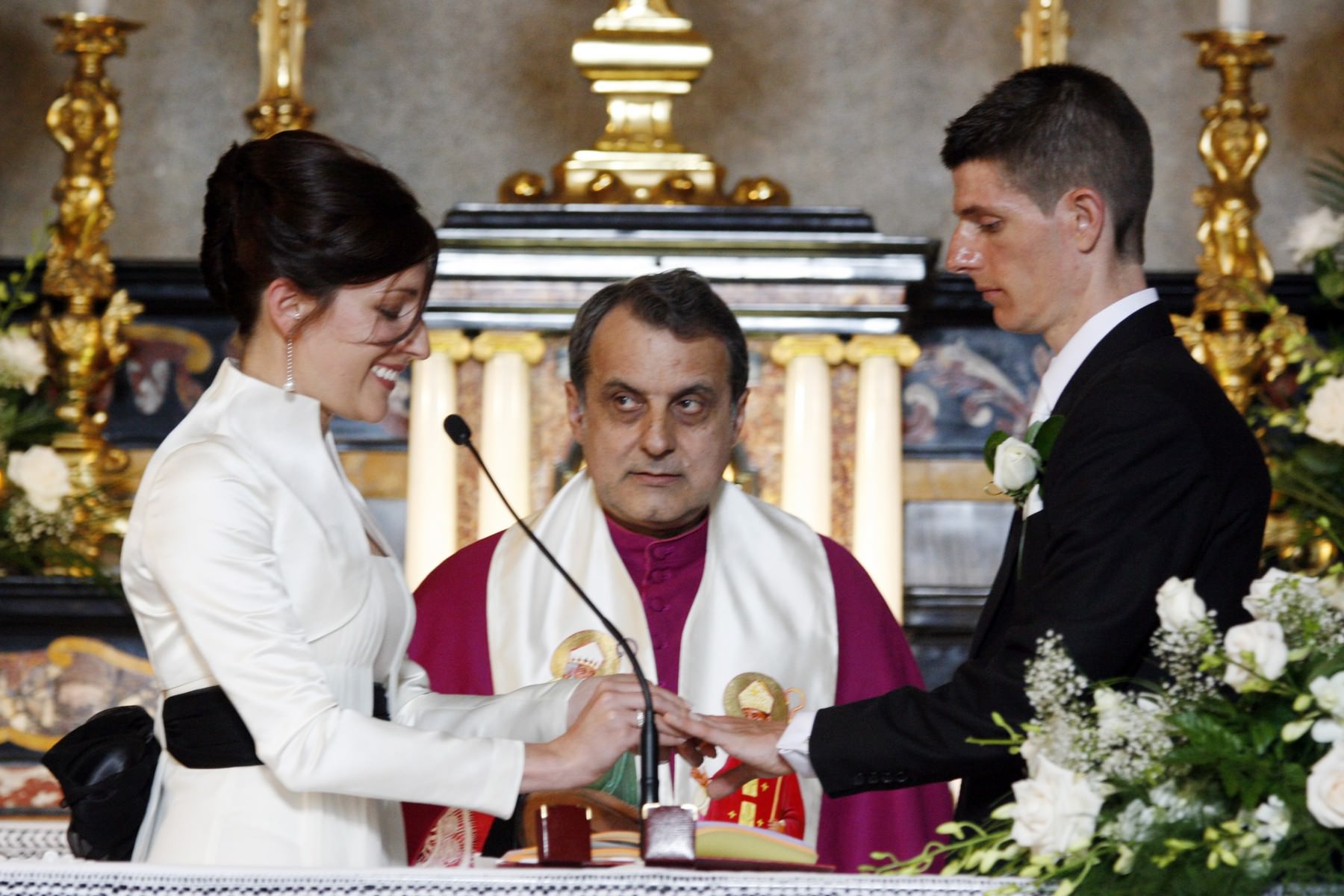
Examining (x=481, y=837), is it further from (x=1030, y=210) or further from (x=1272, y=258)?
(x=1272, y=258)

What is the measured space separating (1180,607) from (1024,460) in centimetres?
57

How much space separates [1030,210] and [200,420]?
1.35 meters

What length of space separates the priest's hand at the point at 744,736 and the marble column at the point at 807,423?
177cm

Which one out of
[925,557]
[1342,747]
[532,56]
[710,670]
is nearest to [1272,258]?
[925,557]

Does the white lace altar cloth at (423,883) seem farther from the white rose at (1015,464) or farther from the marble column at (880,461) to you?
the marble column at (880,461)

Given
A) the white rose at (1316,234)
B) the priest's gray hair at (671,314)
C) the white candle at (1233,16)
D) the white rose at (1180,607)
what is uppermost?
the white candle at (1233,16)

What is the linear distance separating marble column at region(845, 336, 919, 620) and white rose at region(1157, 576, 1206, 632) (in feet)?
7.93

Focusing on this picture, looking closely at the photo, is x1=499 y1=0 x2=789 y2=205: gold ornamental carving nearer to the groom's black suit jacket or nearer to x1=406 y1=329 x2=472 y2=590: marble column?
x1=406 y1=329 x2=472 y2=590: marble column

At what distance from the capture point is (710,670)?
161 inches

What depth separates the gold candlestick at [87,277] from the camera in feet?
18.2

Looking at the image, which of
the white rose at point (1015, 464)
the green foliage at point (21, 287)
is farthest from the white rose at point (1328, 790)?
the green foliage at point (21, 287)

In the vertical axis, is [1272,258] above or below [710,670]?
above

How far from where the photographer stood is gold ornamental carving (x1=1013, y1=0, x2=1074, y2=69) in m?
5.85

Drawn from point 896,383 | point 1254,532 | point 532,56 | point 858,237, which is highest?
point 532,56
